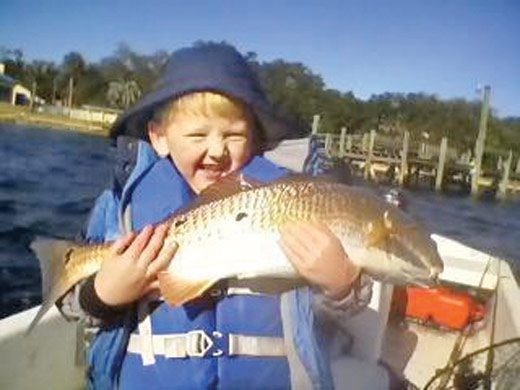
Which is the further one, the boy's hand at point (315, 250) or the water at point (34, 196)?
the water at point (34, 196)

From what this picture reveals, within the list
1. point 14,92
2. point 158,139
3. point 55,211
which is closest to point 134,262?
point 158,139

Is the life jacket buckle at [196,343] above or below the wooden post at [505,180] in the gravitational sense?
below

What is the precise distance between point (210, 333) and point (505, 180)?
0.97 meters

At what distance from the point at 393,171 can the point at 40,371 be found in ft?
3.82

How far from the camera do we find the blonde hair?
1.97 feet

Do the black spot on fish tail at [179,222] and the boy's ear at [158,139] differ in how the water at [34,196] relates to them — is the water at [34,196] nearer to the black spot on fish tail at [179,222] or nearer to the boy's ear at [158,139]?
the boy's ear at [158,139]

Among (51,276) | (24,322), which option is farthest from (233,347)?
(24,322)

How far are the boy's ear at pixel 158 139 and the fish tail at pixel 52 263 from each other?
144mm

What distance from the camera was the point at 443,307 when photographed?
1143 millimetres

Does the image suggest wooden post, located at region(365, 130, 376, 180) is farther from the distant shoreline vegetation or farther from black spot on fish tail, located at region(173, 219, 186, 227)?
black spot on fish tail, located at region(173, 219, 186, 227)

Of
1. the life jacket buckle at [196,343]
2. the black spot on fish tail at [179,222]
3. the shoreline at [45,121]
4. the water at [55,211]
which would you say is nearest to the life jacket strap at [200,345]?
the life jacket buckle at [196,343]

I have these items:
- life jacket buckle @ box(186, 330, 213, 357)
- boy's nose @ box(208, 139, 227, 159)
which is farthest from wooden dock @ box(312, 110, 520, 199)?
life jacket buckle @ box(186, 330, 213, 357)

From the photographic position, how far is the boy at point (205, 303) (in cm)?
59

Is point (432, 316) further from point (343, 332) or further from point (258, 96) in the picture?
point (258, 96)
